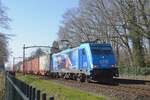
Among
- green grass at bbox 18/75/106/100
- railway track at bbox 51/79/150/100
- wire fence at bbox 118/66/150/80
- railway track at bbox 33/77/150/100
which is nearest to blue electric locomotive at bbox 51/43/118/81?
railway track at bbox 33/77/150/100

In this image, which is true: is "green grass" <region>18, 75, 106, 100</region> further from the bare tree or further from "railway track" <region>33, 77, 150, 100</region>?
the bare tree

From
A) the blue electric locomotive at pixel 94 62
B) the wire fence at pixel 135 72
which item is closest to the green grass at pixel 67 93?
the blue electric locomotive at pixel 94 62

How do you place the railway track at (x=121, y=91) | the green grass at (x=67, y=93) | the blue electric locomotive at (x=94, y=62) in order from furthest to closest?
the blue electric locomotive at (x=94, y=62)
the green grass at (x=67, y=93)
the railway track at (x=121, y=91)

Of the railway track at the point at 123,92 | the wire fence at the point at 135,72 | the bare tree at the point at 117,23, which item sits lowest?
the railway track at the point at 123,92

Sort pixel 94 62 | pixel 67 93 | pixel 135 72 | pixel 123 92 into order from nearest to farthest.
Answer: pixel 67 93 < pixel 123 92 < pixel 94 62 < pixel 135 72

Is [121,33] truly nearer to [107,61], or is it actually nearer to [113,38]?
[113,38]

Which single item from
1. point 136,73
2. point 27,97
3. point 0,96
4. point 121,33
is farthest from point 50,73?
point 27,97

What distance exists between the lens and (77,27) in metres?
88.5

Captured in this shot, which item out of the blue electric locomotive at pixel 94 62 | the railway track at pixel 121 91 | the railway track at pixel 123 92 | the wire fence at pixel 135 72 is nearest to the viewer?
the railway track at pixel 123 92

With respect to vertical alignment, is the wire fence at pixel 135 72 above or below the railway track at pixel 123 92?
above

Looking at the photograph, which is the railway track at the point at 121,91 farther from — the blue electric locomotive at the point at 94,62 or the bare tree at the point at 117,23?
the bare tree at the point at 117,23

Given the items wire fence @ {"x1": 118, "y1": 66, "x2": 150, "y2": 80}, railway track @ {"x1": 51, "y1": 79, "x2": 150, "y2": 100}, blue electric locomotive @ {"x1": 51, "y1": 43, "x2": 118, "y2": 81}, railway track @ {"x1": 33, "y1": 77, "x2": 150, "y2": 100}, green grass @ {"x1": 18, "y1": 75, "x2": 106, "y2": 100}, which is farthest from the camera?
wire fence @ {"x1": 118, "y1": 66, "x2": 150, "y2": 80}

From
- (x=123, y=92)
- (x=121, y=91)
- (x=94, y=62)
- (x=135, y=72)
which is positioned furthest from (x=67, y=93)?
(x=135, y=72)

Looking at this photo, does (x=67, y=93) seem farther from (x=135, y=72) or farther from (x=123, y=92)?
(x=135, y=72)
